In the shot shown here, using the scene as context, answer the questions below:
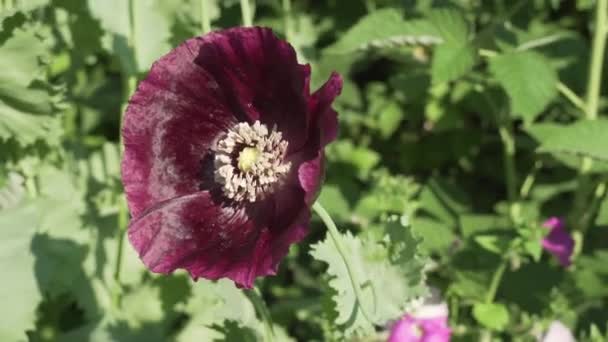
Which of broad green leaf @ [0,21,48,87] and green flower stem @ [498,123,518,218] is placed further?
green flower stem @ [498,123,518,218]

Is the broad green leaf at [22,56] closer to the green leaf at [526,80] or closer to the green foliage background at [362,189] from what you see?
the green foliage background at [362,189]

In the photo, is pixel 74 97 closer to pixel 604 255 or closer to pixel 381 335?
pixel 381 335

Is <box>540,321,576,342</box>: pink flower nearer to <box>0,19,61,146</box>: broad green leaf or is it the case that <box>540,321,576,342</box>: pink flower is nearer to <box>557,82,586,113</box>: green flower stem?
<box>557,82,586,113</box>: green flower stem

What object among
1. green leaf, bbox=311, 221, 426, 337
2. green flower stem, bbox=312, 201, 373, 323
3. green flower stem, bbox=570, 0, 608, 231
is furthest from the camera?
green flower stem, bbox=570, 0, 608, 231

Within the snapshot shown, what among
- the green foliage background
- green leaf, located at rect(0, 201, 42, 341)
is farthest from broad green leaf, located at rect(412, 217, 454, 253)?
green leaf, located at rect(0, 201, 42, 341)

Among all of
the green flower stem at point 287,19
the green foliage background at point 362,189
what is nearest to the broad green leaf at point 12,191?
the green foliage background at point 362,189

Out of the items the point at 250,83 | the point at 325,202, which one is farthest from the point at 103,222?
the point at 250,83
